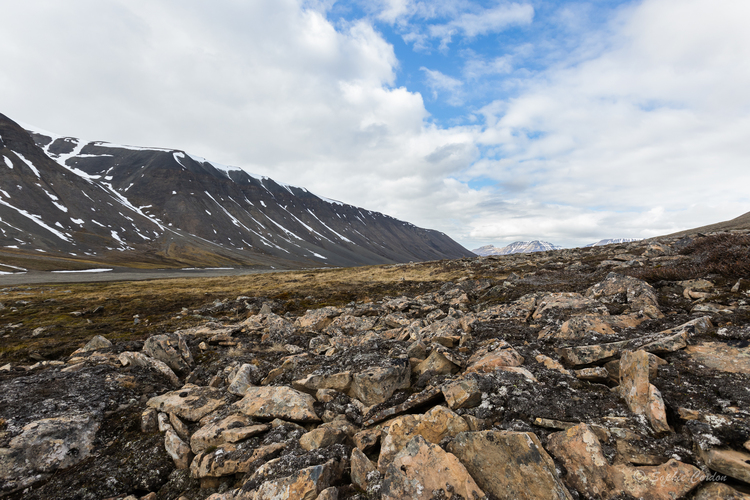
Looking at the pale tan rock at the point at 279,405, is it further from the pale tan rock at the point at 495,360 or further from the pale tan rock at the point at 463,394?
the pale tan rock at the point at 495,360

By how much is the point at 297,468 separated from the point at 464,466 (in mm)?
3110

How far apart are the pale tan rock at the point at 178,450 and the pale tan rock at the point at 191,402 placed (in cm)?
98

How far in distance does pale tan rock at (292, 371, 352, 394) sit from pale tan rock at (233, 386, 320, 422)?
2.26 feet

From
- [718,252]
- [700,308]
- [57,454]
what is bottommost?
[57,454]

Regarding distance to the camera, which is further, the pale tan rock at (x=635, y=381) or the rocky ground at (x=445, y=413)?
the pale tan rock at (x=635, y=381)

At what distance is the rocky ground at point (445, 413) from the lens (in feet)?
14.8

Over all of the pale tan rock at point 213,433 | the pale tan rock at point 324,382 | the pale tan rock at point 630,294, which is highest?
the pale tan rock at point 630,294

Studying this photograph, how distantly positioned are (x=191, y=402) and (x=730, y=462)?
1125 centimetres

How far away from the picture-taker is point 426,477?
4.67m

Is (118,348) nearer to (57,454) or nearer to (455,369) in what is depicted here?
(57,454)

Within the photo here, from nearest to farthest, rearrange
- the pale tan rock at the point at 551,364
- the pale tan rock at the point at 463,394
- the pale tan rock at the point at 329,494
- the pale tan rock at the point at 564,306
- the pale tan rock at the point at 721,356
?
1. the pale tan rock at the point at 329,494
2. the pale tan rock at the point at 721,356
3. the pale tan rock at the point at 463,394
4. the pale tan rock at the point at 551,364
5. the pale tan rock at the point at 564,306

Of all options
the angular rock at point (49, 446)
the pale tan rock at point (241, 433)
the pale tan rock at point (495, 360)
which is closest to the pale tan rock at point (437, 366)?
the pale tan rock at point (495, 360)

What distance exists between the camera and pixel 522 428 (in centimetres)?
544

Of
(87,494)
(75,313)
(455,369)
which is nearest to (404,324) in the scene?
(455,369)
